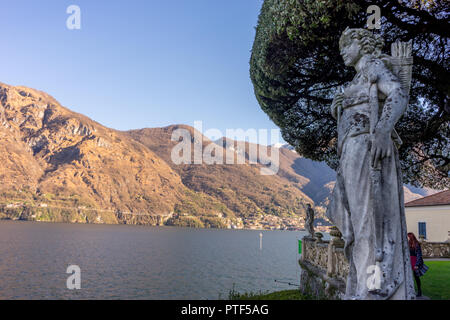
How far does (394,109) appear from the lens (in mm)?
3945

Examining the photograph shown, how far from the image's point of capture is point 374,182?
3.94 metres

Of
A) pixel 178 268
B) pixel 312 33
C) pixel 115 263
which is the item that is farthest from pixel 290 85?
pixel 115 263

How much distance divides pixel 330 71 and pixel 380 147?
8.75 metres

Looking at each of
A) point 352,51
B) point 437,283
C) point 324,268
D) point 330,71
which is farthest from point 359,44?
point 437,283

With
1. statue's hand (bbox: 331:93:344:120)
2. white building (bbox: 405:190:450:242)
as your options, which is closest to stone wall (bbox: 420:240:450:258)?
white building (bbox: 405:190:450:242)

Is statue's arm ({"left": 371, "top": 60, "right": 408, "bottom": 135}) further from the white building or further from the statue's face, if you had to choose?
the white building

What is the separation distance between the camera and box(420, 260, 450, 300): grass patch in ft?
36.0

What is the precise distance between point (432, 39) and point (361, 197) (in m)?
9.59

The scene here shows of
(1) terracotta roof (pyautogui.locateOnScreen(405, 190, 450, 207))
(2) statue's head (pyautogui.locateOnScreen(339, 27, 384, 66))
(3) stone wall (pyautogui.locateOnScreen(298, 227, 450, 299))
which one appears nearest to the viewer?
(2) statue's head (pyautogui.locateOnScreen(339, 27, 384, 66))

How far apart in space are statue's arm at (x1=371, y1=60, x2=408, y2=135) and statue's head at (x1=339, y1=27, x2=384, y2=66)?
51 cm

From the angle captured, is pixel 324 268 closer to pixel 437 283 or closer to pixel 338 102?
pixel 437 283

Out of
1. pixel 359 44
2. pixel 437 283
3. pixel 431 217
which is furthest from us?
pixel 431 217
